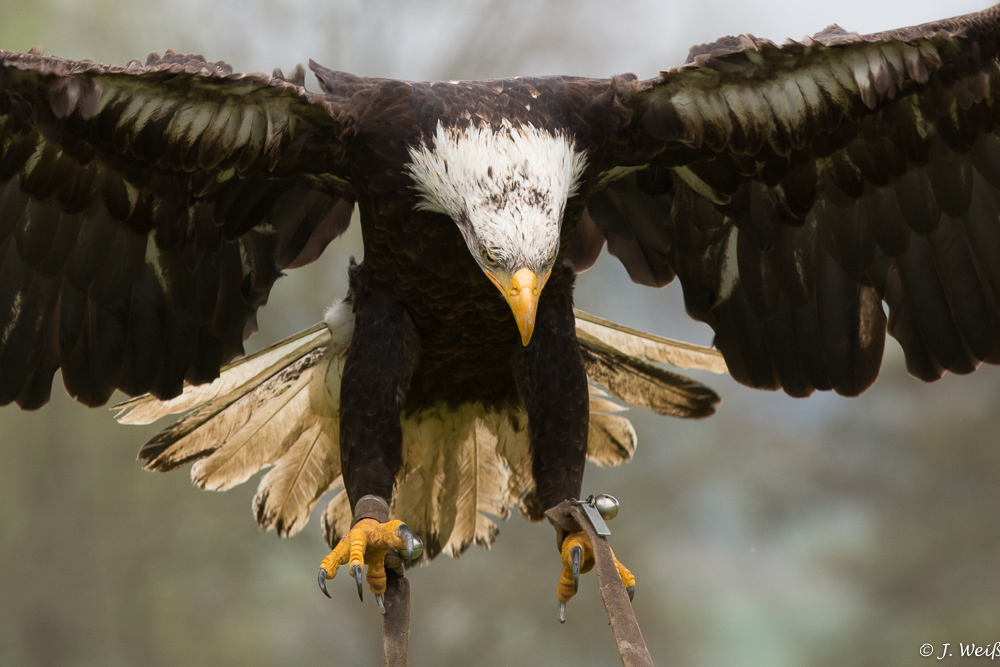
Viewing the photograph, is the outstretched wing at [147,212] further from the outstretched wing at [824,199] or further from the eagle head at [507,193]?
the outstretched wing at [824,199]

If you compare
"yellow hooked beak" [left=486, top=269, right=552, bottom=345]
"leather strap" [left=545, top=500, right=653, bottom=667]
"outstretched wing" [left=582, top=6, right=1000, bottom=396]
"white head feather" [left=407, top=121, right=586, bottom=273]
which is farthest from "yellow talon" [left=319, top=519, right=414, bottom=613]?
"outstretched wing" [left=582, top=6, right=1000, bottom=396]

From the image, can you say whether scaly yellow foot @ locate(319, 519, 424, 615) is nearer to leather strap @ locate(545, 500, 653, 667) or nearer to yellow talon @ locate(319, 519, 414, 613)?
yellow talon @ locate(319, 519, 414, 613)

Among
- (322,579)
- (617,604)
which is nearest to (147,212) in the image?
(322,579)

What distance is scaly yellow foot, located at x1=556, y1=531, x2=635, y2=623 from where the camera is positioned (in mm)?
2562

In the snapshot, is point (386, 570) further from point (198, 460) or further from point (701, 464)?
point (701, 464)

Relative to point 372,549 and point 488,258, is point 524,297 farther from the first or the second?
point 372,549

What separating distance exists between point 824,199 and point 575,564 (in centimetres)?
120

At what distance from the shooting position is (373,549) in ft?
7.93

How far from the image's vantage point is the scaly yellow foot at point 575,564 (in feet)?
8.41

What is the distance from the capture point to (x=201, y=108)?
7.50 ft

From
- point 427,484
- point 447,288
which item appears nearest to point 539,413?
point 447,288

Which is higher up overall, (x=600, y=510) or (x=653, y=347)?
(x=653, y=347)

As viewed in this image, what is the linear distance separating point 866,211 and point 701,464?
6392 mm

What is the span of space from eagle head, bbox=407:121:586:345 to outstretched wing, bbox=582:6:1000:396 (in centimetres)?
33
